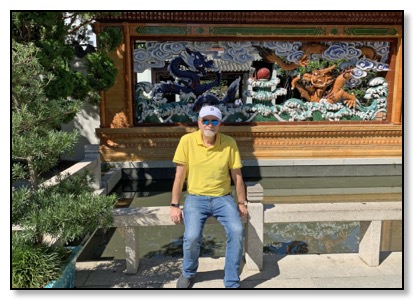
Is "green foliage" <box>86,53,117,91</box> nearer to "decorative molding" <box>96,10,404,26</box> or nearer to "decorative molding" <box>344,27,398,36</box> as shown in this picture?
Answer: "decorative molding" <box>96,10,404,26</box>

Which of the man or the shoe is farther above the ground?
the man

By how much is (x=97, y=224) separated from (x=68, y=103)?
108 cm

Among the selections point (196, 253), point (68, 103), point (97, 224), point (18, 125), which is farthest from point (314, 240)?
point (18, 125)

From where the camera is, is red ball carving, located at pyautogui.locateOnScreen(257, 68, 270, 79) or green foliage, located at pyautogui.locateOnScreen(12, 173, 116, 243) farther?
red ball carving, located at pyautogui.locateOnScreen(257, 68, 270, 79)

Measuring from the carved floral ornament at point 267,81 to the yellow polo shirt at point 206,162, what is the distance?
546 centimetres

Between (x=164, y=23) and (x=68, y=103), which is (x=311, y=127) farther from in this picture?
(x=68, y=103)

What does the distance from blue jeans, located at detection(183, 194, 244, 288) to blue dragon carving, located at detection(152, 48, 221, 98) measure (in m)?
5.61

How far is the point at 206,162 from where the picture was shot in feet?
9.80

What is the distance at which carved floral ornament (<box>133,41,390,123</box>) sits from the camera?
818 cm

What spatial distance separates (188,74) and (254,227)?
221 inches

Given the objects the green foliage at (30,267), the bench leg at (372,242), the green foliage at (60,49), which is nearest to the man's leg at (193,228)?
the green foliage at (30,267)

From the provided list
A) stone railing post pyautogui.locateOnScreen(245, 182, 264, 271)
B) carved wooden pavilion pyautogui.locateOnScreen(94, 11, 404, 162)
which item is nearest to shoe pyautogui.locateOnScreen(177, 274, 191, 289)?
stone railing post pyautogui.locateOnScreen(245, 182, 264, 271)

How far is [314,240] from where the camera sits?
4.82 meters

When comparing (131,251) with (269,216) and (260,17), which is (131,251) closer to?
(269,216)
